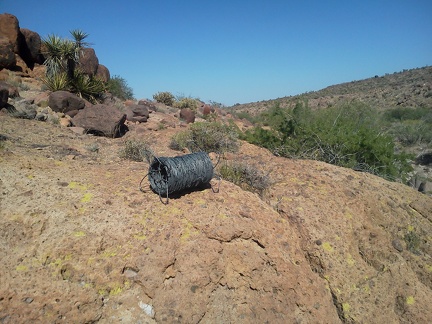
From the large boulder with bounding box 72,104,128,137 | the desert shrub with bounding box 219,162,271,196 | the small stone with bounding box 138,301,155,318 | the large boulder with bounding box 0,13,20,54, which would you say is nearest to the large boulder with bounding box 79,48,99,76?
the large boulder with bounding box 0,13,20,54

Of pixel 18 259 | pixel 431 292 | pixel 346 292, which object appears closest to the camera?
pixel 18 259

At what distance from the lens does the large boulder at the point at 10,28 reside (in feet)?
47.7

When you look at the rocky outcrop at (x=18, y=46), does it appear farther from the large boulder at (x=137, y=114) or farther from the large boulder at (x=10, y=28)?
the large boulder at (x=137, y=114)

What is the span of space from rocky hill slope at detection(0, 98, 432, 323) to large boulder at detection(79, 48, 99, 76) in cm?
1103

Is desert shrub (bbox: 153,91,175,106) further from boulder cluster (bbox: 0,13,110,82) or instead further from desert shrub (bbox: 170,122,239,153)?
desert shrub (bbox: 170,122,239,153)

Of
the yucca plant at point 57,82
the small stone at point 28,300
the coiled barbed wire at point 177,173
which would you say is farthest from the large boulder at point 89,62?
the small stone at point 28,300

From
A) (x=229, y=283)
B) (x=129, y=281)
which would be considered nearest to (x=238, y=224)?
(x=229, y=283)

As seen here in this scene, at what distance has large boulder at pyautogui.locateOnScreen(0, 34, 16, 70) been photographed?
13898mm

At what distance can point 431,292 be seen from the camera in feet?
12.3

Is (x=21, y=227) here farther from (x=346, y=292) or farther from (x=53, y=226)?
(x=346, y=292)

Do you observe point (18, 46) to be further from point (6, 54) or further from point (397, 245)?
point (397, 245)

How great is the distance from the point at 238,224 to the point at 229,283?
73 centimetres

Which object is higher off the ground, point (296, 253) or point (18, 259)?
point (18, 259)

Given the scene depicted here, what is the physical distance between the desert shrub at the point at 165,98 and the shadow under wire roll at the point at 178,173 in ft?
59.6
